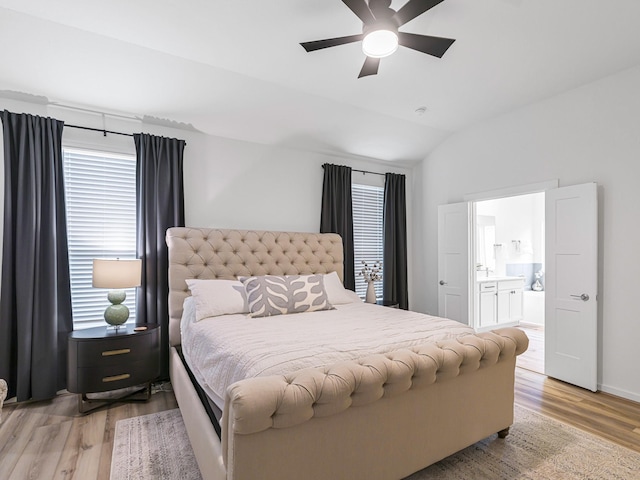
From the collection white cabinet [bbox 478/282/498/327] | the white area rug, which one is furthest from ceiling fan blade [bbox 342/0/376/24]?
white cabinet [bbox 478/282/498/327]

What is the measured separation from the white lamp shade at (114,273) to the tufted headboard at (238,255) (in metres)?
0.40

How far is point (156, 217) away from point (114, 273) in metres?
0.73

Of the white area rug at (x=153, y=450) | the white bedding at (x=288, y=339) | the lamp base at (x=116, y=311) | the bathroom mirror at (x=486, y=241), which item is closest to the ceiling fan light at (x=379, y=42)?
the white bedding at (x=288, y=339)

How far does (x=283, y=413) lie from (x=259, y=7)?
2.39 metres

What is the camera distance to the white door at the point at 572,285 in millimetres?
3119

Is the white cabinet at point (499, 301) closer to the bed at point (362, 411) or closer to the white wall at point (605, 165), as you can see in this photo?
the white wall at point (605, 165)

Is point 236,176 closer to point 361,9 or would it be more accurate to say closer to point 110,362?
point 110,362

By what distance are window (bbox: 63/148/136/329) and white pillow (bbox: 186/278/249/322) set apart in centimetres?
84

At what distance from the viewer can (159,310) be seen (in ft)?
10.8

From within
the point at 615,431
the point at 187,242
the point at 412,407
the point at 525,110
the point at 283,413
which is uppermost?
the point at 525,110

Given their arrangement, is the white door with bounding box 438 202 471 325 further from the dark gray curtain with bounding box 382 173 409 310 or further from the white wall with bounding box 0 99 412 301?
the white wall with bounding box 0 99 412 301

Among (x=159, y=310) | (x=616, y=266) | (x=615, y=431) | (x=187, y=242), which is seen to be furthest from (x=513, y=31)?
(x=159, y=310)

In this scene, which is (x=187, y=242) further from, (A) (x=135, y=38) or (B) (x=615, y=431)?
(B) (x=615, y=431)

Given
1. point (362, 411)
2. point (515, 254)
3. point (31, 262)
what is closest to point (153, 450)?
point (362, 411)
